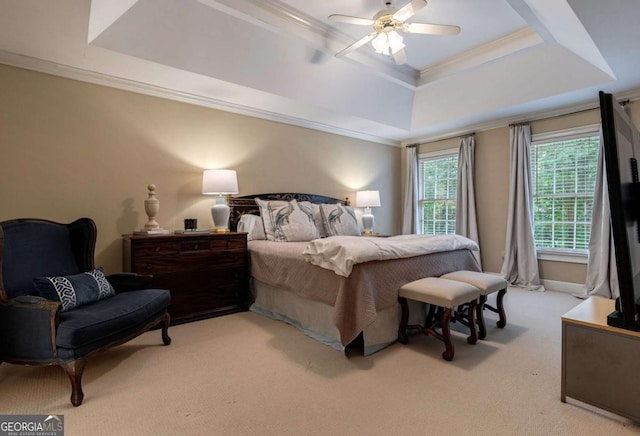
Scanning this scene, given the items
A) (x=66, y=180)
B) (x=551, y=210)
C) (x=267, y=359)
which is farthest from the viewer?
(x=551, y=210)

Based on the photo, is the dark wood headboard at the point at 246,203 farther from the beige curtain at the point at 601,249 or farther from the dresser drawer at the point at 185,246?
the beige curtain at the point at 601,249

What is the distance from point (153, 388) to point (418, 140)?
18.0 feet

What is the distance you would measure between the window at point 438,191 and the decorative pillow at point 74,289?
498cm

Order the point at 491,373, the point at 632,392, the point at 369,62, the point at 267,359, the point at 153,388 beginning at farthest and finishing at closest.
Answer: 1. the point at 369,62
2. the point at 267,359
3. the point at 491,373
4. the point at 153,388
5. the point at 632,392

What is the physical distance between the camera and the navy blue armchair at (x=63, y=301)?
180 cm

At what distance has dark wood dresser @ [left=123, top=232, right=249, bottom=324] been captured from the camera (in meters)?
2.92

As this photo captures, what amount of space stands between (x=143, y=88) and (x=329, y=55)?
6.63 ft

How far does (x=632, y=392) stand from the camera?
61.0 inches

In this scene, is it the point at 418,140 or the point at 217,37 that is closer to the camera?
the point at 217,37

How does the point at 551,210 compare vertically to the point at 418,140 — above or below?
below

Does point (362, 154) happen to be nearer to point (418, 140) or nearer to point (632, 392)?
point (418, 140)

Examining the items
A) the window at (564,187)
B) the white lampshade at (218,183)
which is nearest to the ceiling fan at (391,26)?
the white lampshade at (218,183)

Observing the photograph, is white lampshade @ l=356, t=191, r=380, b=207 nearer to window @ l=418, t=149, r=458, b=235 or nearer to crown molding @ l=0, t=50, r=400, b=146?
crown molding @ l=0, t=50, r=400, b=146

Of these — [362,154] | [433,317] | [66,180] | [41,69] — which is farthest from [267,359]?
[362,154]
